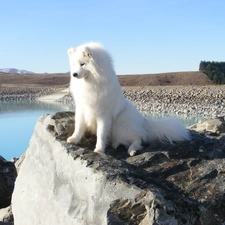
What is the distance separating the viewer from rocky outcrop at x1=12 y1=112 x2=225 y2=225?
3.15m

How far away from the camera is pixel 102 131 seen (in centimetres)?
434

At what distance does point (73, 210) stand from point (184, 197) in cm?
115

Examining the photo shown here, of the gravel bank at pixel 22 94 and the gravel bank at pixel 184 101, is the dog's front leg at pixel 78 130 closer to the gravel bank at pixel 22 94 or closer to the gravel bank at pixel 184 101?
the gravel bank at pixel 184 101

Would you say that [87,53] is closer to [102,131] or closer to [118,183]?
[102,131]

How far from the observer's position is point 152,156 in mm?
4062

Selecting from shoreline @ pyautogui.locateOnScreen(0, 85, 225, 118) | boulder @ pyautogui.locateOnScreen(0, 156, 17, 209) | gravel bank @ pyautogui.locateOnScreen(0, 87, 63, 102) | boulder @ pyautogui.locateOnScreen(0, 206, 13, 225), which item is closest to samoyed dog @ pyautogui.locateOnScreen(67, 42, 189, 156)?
boulder @ pyautogui.locateOnScreen(0, 206, 13, 225)

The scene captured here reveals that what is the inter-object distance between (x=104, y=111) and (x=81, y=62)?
0.69m

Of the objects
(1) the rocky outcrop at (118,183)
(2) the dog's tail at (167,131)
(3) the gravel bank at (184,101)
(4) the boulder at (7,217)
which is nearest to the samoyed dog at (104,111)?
(2) the dog's tail at (167,131)

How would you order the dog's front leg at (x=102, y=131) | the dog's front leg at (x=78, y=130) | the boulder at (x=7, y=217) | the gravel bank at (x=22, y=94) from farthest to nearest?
the gravel bank at (x=22, y=94)
the boulder at (x=7, y=217)
the dog's front leg at (x=78, y=130)
the dog's front leg at (x=102, y=131)

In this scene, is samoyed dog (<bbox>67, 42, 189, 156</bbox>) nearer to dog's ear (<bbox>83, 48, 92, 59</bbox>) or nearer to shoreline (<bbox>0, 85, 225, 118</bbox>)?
dog's ear (<bbox>83, 48, 92, 59</bbox>)

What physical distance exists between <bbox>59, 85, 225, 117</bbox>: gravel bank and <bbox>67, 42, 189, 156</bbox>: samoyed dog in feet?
54.8

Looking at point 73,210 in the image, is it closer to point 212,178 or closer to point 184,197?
point 184,197

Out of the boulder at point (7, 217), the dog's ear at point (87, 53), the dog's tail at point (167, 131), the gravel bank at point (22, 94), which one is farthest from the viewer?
the gravel bank at point (22, 94)

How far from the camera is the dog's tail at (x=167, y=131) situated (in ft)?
14.9
